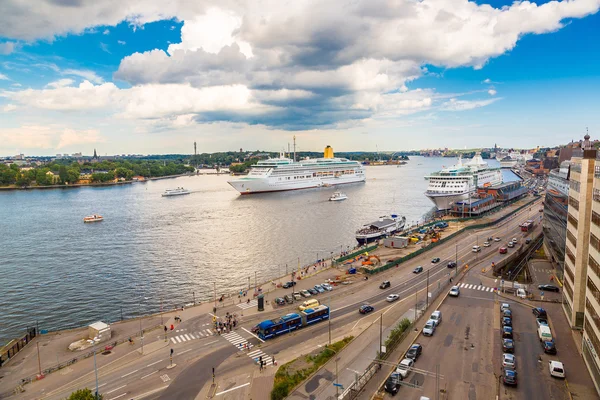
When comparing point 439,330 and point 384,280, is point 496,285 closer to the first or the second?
point 384,280

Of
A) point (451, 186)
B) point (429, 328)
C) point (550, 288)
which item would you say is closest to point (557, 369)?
point (429, 328)

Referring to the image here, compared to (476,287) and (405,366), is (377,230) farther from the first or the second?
(405,366)

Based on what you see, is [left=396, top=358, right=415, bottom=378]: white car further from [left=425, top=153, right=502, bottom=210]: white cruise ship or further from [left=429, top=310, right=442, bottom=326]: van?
[left=425, top=153, right=502, bottom=210]: white cruise ship

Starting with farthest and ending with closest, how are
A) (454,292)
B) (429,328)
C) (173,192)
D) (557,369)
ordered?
(173,192) < (454,292) < (429,328) < (557,369)

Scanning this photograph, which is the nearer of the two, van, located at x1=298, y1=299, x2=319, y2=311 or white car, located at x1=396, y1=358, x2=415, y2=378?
white car, located at x1=396, y1=358, x2=415, y2=378

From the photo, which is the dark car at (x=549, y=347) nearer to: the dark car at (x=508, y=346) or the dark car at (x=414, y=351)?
the dark car at (x=508, y=346)

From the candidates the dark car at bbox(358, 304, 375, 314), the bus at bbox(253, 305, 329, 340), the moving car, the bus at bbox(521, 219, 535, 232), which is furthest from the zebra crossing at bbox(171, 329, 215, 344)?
the bus at bbox(521, 219, 535, 232)
